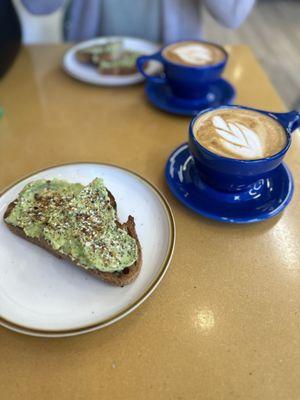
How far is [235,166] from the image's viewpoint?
2.05 ft

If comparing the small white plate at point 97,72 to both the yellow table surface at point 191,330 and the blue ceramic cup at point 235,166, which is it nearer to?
the yellow table surface at point 191,330

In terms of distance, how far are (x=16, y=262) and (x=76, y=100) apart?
2.06 ft

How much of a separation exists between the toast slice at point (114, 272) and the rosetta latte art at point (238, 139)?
24 centimetres

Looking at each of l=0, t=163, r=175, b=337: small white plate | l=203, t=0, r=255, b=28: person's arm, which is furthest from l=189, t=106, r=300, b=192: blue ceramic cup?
l=203, t=0, r=255, b=28: person's arm

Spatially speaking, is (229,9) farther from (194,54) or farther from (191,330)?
(191,330)

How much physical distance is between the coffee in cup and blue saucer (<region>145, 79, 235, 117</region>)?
0.10 metres

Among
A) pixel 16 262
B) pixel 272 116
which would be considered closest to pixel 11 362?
pixel 16 262

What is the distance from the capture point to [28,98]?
108 centimetres

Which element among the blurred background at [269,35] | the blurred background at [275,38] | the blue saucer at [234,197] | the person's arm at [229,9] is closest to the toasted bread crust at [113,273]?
the blue saucer at [234,197]

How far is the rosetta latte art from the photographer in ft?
2.17

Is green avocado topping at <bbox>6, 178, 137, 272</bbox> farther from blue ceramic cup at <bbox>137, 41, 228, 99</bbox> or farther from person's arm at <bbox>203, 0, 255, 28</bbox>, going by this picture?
person's arm at <bbox>203, 0, 255, 28</bbox>

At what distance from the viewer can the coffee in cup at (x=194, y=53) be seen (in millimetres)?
985

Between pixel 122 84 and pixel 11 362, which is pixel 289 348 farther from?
pixel 122 84

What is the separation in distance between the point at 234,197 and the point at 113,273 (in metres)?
0.31
